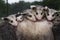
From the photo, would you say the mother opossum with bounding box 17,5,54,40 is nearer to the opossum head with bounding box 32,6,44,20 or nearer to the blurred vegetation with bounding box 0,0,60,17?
the opossum head with bounding box 32,6,44,20

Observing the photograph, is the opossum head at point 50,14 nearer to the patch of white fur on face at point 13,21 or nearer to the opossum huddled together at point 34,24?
the opossum huddled together at point 34,24

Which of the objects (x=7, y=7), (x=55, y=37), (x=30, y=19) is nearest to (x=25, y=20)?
(x=30, y=19)

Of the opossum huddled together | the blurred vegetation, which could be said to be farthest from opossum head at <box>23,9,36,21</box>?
the blurred vegetation

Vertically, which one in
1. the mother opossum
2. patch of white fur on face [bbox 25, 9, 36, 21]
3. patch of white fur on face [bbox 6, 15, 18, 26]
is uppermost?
patch of white fur on face [bbox 25, 9, 36, 21]

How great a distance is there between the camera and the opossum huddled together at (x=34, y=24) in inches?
34.5

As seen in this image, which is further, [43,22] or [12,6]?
[12,6]

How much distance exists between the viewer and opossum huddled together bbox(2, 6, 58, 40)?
A: 876mm

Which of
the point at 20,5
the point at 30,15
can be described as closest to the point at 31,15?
the point at 30,15

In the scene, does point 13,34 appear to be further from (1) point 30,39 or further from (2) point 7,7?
(2) point 7,7

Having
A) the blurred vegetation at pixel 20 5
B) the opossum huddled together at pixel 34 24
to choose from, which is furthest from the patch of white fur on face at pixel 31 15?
the blurred vegetation at pixel 20 5

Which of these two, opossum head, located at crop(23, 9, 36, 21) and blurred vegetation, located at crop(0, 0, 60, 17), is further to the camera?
blurred vegetation, located at crop(0, 0, 60, 17)

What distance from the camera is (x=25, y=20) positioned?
89 centimetres

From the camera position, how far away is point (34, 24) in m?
0.89

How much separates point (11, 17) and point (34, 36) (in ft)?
0.38
